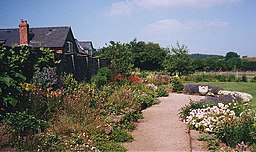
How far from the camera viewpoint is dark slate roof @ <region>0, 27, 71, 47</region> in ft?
93.6

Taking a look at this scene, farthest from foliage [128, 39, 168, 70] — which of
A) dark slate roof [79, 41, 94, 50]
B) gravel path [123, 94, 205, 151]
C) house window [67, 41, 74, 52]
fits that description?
gravel path [123, 94, 205, 151]

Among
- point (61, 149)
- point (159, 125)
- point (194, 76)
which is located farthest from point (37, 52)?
point (194, 76)

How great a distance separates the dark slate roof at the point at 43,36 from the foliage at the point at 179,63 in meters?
10.7

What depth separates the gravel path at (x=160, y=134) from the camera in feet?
20.0

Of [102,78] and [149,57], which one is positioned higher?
[149,57]

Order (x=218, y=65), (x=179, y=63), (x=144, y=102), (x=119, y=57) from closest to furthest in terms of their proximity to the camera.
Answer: (x=144, y=102), (x=119, y=57), (x=179, y=63), (x=218, y=65)

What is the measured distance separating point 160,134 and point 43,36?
976 inches

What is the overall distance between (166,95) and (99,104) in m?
8.09

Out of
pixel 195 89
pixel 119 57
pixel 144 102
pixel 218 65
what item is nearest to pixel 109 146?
pixel 144 102

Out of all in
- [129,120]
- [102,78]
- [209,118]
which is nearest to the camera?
[209,118]

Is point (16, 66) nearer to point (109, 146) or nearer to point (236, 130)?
point (109, 146)

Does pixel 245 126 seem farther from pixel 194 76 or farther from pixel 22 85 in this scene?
pixel 194 76

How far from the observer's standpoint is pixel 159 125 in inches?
324

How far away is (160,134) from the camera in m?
7.16
